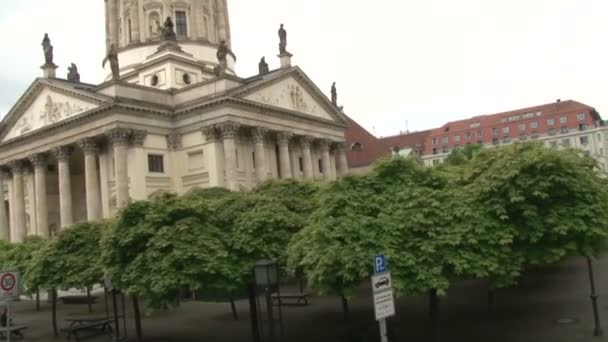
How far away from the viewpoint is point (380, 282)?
12398 mm

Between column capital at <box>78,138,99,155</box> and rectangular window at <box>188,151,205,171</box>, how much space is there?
25.9 feet

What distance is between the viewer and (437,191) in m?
19.9

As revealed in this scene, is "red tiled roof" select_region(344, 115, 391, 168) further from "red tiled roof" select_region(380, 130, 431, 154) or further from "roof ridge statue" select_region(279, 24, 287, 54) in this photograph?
"roof ridge statue" select_region(279, 24, 287, 54)

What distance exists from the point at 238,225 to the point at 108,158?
35005mm

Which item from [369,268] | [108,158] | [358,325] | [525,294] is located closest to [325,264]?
[369,268]

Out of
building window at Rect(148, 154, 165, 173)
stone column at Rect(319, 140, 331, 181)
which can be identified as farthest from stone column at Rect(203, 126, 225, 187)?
stone column at Rect(319, 140, 331, 181)

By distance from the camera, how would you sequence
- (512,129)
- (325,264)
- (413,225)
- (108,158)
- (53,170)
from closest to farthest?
(325,264)
(413,225)
(108,158)
(53,170)
(512,129)

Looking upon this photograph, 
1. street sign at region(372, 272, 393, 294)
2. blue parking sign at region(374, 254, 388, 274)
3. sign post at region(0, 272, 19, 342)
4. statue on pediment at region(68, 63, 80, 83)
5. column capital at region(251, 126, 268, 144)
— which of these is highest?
statue on pediment at region(68, 63, 80, 83)

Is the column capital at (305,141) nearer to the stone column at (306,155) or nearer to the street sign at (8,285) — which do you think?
the stone column at (306,155)

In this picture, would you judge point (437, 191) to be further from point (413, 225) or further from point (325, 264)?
point (325, 264)

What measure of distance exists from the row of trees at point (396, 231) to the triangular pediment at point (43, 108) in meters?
33.5

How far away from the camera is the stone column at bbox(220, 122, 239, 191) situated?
51.9m

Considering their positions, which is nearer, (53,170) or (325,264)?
(325,264)

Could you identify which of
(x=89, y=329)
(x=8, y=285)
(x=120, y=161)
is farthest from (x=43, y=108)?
(x=8, y=285)
